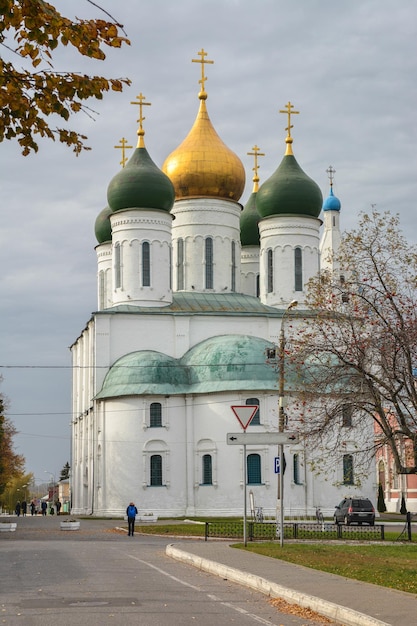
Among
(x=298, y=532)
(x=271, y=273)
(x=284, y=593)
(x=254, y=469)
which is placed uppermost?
(x=271, y=273)

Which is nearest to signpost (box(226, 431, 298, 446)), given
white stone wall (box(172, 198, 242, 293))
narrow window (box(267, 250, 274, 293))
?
narrow window (box(267, 250, 274, 293))

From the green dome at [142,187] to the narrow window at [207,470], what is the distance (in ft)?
43.5

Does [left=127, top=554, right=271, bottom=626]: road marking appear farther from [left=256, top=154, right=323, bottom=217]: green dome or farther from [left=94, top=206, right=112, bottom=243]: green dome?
[left=94, top=206, right=112, bottom=243]: green dome

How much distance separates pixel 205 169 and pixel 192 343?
9773 mm

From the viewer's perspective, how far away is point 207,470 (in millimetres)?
52906

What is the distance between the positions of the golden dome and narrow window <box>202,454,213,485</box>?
15.2m

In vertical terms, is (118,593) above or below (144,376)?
below

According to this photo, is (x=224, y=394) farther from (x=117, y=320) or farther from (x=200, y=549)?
(x=200, y=549)

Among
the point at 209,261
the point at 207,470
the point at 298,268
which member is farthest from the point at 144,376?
the point at 298,268

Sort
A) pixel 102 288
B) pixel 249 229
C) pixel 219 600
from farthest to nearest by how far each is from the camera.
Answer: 1. pixel 102 288
2. pixel 249 229
3. pixel 219 600

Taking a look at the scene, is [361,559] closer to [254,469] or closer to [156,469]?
[254,469]

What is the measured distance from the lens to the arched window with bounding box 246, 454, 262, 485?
5188 centimetres

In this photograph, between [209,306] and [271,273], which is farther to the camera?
[271,273]

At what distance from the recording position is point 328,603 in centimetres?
1294
